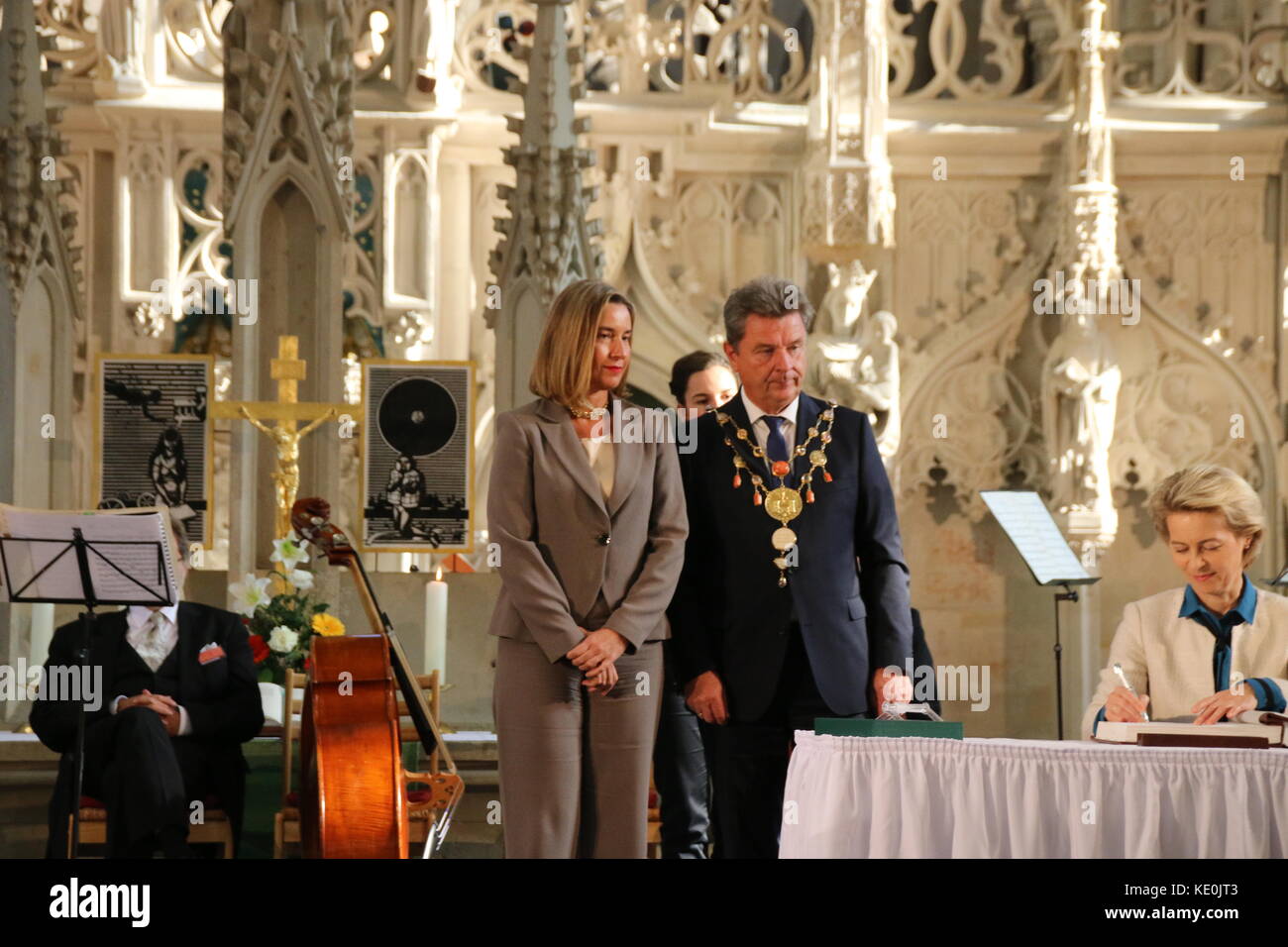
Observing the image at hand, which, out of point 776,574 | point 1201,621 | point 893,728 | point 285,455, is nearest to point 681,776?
point 776,574

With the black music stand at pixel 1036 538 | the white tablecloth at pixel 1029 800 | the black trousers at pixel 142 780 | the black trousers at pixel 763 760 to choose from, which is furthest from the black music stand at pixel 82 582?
the black music stand at pixel 1036 538

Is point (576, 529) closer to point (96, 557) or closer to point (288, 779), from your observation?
point (96, 557)

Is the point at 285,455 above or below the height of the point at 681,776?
above

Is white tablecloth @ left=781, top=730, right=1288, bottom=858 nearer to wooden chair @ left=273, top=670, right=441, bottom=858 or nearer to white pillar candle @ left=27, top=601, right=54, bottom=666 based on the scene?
wooden chair @ left=273, top=670, right=441, bottom=858

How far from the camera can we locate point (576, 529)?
3787 millimetres

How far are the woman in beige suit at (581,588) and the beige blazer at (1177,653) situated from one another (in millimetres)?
861

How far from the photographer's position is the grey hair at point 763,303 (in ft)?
12.7

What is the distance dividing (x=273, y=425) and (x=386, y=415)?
361mm

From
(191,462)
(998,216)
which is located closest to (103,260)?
(191,462)

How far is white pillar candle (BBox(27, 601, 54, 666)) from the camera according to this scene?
5.61m

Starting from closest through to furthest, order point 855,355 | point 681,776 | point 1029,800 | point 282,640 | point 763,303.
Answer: point 1029,800, point 763,303, point 681,776, point 282,640, point 855,355

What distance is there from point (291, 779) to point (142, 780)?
0.60 metres

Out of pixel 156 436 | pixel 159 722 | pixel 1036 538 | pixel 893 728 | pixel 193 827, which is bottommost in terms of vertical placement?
pixel 193 827

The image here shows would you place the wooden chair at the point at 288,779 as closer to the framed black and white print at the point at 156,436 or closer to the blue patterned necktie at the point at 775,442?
the framed black and white print at the point at 156,436
